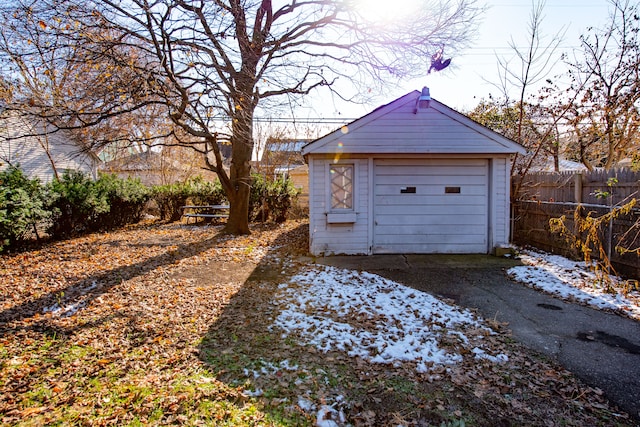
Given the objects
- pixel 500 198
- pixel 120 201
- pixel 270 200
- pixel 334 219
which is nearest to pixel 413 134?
pixel 500 198

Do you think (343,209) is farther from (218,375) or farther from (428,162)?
(218,375)

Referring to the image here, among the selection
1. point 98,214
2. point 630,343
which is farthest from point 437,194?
point 98,214

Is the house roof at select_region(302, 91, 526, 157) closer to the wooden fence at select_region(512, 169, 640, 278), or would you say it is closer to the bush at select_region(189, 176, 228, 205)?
the wooden fence at select_region(512, 169, 640, 278)

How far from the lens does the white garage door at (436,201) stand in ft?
25.1

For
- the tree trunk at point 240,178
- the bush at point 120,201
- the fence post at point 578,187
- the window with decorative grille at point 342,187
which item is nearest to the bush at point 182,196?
the bush at point 120,201

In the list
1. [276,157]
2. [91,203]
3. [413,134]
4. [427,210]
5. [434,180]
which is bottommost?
[427,210]

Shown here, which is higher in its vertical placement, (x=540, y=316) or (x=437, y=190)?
(x=437, y=190)

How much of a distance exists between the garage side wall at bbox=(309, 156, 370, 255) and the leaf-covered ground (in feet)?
8.65

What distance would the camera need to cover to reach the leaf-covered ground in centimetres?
247

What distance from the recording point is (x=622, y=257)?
18.4 ft

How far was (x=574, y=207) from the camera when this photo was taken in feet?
22.9

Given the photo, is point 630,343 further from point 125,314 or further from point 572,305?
point 125,314

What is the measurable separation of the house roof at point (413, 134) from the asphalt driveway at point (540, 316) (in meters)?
2.35

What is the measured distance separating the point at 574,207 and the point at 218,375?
→ 295 inches
